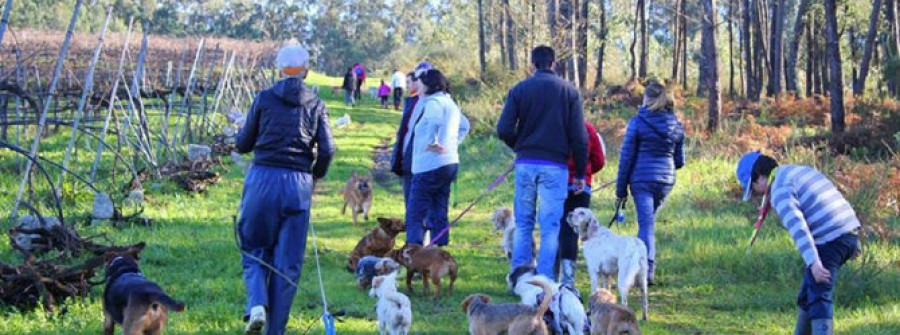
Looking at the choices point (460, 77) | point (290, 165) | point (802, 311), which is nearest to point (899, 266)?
point (802, 311)

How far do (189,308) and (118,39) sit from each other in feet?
108

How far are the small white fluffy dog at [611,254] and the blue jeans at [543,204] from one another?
180 millimetres

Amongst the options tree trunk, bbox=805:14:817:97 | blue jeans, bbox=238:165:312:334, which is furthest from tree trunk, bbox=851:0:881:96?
blue jeans, bbox=238:165:312:334

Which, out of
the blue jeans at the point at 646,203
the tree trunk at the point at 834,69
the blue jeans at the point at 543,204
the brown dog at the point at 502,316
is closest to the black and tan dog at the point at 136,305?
the brown dog at the point at 502,316

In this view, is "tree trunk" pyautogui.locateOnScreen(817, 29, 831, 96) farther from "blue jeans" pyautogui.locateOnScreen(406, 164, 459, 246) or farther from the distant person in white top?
"blue jeans" pyautogui.locateOnScreen(406, 164, 459, 246)

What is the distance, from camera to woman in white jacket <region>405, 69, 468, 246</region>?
9.28 m

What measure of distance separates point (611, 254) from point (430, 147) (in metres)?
2.23

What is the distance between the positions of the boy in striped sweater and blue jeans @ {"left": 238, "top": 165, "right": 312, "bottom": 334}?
2.95 meters

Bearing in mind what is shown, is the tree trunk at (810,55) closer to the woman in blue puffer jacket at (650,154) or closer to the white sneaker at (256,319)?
the woman in blue puffer jacket at (650,154)

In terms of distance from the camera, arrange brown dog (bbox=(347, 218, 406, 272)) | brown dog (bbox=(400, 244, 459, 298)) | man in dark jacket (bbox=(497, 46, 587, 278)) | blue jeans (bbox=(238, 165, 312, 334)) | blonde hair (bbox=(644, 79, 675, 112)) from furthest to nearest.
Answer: brown dog (bbox=(347, 218, 406, 272))
blonde hair (bbox=(644, 79, 675, 112))
brown dog (bbox=(400, 244, 459, 298))
man in dark jacket (bbox=(497, 46, 587, 278))
blue jeans (bbox=(238, 165, 312, 334))

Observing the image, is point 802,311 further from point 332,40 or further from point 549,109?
point 332,40

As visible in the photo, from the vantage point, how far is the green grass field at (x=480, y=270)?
7.48 meters

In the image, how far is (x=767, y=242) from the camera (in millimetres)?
10336

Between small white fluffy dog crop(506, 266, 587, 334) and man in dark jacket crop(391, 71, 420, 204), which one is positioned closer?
small white fluffy dog crop(506, 266, 587, 334)
